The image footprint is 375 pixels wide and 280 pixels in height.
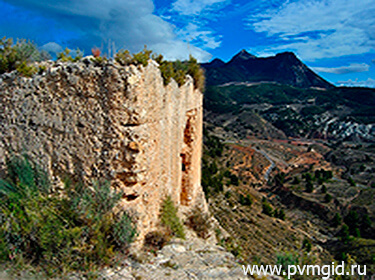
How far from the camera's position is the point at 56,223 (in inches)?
160

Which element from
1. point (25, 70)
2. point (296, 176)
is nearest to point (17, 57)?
point (25, 70)

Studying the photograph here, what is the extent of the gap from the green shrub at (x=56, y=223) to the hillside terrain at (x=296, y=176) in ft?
13.4

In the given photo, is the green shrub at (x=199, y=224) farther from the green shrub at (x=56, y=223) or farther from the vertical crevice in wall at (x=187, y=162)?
the green shrub at (x=56, y=223)

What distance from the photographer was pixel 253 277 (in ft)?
15.9

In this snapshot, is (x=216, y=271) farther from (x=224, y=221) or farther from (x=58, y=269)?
(x=224, y=221)

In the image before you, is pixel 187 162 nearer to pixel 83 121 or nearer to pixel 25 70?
pixel 83 121

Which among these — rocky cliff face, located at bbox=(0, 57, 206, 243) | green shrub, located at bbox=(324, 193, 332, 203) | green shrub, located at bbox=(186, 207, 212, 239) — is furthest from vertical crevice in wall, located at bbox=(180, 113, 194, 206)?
green shrub, located at bbox=(324, 193, 332, 203)

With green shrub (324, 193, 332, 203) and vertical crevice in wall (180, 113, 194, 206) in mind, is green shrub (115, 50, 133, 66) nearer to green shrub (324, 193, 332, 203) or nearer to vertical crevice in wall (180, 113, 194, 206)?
vertical crevice in wall (180, 113, 194, 206)

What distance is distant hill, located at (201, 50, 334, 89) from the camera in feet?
561

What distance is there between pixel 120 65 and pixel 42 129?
1.73 meters

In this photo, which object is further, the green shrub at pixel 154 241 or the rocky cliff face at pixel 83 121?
the green shrub at pixel 154 241

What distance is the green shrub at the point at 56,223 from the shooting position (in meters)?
3.87

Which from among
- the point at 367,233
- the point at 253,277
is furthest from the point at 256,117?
the point at 253,277

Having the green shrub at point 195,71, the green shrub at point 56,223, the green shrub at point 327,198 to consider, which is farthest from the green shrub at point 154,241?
A: the green shrub at point 327,198
